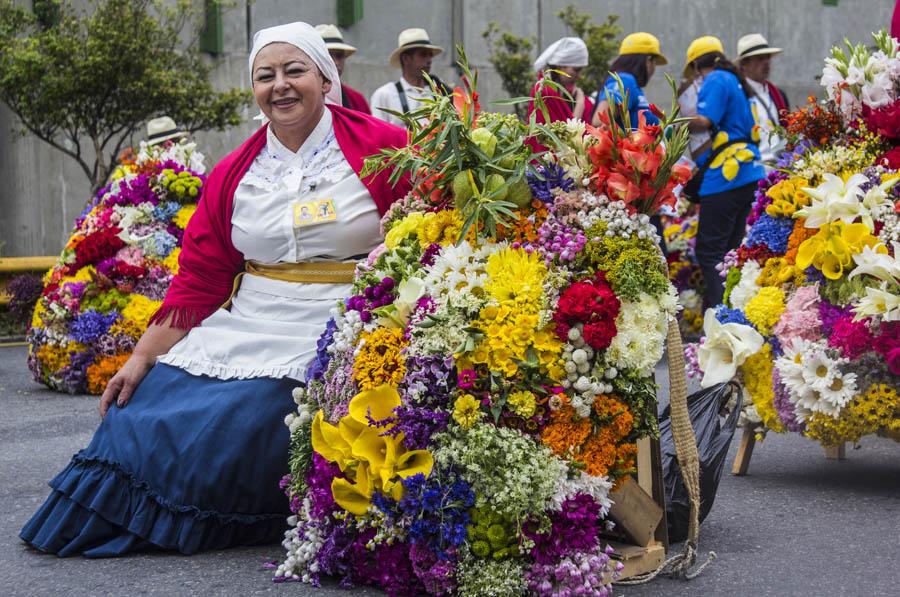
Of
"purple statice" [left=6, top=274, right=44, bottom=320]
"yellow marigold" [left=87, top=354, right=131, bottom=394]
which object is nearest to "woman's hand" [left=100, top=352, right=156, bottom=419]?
"yellow marigold" [left=87, top=354, right=131, bottom=394]

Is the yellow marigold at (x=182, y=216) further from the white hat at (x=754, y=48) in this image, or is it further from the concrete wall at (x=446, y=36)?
the concrete wall at (x=446, y=36)

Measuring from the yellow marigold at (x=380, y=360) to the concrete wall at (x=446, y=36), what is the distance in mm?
11275

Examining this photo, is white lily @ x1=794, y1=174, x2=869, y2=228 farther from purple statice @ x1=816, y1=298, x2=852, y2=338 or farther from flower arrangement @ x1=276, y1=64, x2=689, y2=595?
flower arrangement @ x1=276, y1=64, x2=689, y2=595

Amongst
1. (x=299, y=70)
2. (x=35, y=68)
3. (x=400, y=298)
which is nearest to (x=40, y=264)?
(x=35, y=68)

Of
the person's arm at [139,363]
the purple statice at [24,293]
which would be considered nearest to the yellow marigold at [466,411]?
the person's arm at [139,363]

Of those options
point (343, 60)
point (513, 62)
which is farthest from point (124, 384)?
point (513, 62)

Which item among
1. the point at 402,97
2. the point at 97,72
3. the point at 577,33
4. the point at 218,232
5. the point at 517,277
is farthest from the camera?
the point at 577,33

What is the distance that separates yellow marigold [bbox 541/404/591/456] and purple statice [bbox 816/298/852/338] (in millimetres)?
1795

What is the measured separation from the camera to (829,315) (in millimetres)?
5070

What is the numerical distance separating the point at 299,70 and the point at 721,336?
2054 mm

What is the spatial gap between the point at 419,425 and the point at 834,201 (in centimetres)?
219

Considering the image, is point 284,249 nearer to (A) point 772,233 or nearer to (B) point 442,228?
(B) point 442,228

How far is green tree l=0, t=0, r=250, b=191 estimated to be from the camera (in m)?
12.8

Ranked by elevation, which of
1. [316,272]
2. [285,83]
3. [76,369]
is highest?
[285,83]
